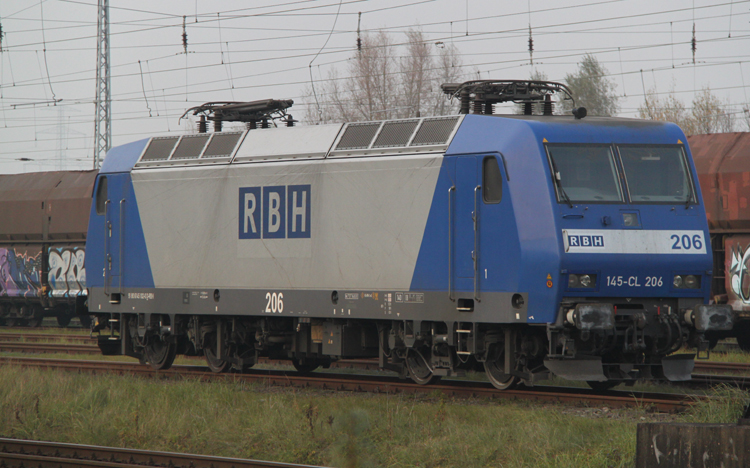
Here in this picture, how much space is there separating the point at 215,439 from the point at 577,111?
6.21 m

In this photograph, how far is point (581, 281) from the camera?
36.5ft

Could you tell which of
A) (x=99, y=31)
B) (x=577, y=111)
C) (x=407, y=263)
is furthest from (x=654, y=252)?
(x=99, y=31)

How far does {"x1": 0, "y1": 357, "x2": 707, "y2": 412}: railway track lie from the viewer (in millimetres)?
11445

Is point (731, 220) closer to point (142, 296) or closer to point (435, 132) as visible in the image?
point (435, 132)

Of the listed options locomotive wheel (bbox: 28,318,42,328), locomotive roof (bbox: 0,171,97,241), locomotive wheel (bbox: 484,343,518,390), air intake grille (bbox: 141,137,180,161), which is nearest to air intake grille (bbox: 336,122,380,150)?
locomotive wheel (bbox: 484,343,518,390)

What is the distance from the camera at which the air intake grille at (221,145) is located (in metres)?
15.1

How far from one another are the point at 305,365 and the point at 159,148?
466 centimetres

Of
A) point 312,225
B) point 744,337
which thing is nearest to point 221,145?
point 312,225

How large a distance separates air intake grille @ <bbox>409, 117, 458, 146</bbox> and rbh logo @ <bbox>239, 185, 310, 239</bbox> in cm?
207

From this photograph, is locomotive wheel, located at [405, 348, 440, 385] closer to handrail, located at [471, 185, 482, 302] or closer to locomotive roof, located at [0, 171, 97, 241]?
handrail, located at [471, 185, 482, 302]

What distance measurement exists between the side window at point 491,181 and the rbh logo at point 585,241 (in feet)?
3.70

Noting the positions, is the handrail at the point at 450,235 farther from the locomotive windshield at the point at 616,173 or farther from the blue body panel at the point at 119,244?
the blue body panel at the point at 119,244

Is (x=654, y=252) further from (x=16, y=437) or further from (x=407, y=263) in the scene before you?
(x=16, y=437)

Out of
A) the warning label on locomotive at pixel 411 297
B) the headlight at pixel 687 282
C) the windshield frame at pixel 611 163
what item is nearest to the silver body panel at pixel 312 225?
the warning label on locomotive at pixel 411 297
